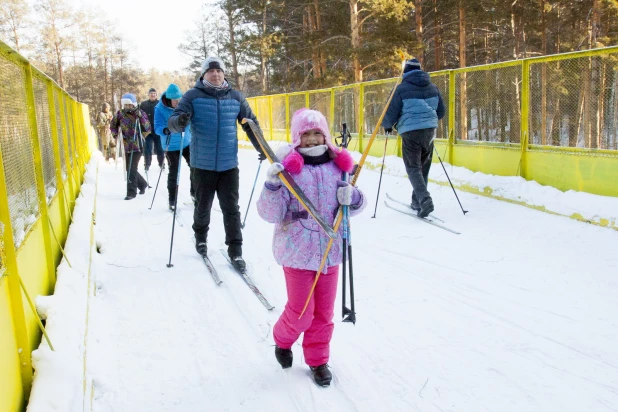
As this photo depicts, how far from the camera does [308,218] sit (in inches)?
121

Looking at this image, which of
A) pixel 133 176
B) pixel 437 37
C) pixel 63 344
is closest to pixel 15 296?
pixel 63 344

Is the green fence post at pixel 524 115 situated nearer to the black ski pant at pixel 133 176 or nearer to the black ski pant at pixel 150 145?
the black ski pant at pixel 133 176

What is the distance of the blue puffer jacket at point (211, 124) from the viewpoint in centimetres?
529

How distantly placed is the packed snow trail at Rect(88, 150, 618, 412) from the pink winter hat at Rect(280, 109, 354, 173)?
126 centimetres

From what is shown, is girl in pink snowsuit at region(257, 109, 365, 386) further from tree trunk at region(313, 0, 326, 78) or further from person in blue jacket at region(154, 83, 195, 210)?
tree trunk at region(313, 0, 326, 78)

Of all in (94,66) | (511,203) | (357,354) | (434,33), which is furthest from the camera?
(94,66)

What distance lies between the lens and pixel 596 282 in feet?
15.5

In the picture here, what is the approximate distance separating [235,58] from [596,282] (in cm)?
3402

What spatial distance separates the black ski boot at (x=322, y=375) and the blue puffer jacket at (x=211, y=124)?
107 inches

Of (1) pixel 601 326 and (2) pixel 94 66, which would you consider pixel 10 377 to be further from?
(2) pixel 94 66

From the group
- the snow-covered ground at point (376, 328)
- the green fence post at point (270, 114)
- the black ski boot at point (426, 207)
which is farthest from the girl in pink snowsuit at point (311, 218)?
the green fence post at point (270, 114)

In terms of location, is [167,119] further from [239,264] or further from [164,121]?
[239,264]

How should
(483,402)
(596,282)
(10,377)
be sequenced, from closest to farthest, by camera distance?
(10,377) → (483,402) → (596,282)

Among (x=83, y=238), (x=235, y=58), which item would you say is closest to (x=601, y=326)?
(x=83, y=238)
